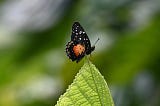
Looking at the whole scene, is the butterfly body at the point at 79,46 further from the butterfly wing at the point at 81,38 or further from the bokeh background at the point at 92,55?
the bokeh background at the point at 92,55

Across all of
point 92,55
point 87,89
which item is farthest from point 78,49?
point 92,55

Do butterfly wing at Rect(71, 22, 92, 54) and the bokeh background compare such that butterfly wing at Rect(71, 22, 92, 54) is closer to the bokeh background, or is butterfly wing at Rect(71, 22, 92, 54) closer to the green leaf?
the green leaf

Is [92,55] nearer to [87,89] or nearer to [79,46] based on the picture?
[79,46]

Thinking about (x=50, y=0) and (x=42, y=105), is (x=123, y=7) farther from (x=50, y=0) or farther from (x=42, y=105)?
(x=42, y=105)

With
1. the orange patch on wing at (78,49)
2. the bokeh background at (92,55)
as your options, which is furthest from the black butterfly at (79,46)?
the bokeh background at (92,55)

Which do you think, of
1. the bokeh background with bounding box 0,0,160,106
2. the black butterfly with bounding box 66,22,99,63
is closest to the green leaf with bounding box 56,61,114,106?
the black butterfly with bounding box 66,22,99,63

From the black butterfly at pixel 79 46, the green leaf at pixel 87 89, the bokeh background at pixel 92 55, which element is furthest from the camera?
the bokeh background at pixel 92 55
